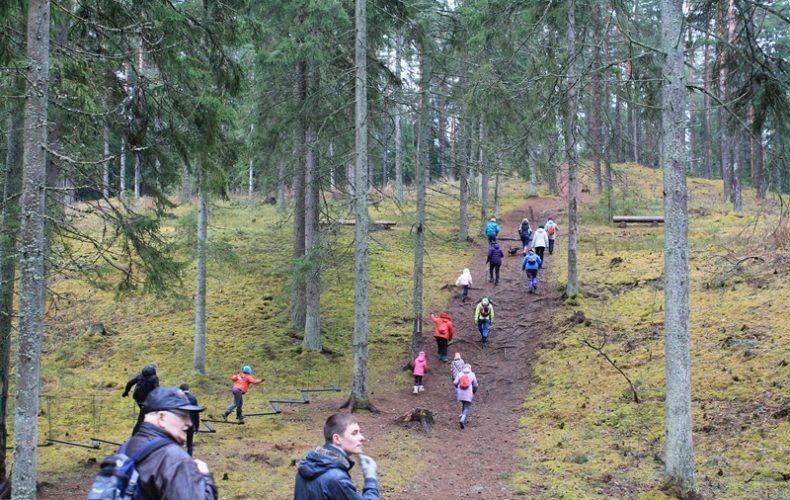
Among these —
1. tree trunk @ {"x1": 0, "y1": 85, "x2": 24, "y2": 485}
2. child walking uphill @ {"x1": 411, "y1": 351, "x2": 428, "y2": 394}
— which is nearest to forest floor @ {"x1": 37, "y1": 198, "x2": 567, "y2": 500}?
child walking uphill @ {"x1": 411, "y1": 351, "x2": 428, "y2": 394}

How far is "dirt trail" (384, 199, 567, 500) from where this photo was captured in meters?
10.4

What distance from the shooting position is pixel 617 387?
1363 centimetres

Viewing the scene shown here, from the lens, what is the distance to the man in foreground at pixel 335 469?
3.72 m

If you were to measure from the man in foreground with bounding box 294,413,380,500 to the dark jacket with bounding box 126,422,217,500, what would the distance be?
24.1 inches

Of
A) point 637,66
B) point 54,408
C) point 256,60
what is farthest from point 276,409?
point 637,66

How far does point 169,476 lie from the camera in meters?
3.28

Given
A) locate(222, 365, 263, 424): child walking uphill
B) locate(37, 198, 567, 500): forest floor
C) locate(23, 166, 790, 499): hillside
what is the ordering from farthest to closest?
1. locate(222, 365, 263, 424): child walking uphill
2. locate(37, 198, 567, 500): forest floor
3. locate(23, 166, 790, 499): hillside

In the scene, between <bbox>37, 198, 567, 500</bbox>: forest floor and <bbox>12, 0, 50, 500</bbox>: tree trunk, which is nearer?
<bbox>12, 0, 50, 500</bbox>: tree trunk

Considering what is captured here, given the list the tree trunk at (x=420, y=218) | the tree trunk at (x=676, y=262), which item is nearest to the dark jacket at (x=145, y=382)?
the tree trunk at (x=676, y=262)

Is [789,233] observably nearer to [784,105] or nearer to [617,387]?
[617,387]

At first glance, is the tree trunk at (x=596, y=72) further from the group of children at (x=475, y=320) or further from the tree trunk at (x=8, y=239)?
the tree trunk at (x=8, y=239)

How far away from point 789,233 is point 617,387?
7267 millimetres

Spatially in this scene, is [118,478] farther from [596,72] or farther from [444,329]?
[444,329]

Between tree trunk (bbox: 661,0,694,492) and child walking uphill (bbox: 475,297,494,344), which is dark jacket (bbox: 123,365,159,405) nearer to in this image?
tree trunk (bbox: 661,0,694,492)
